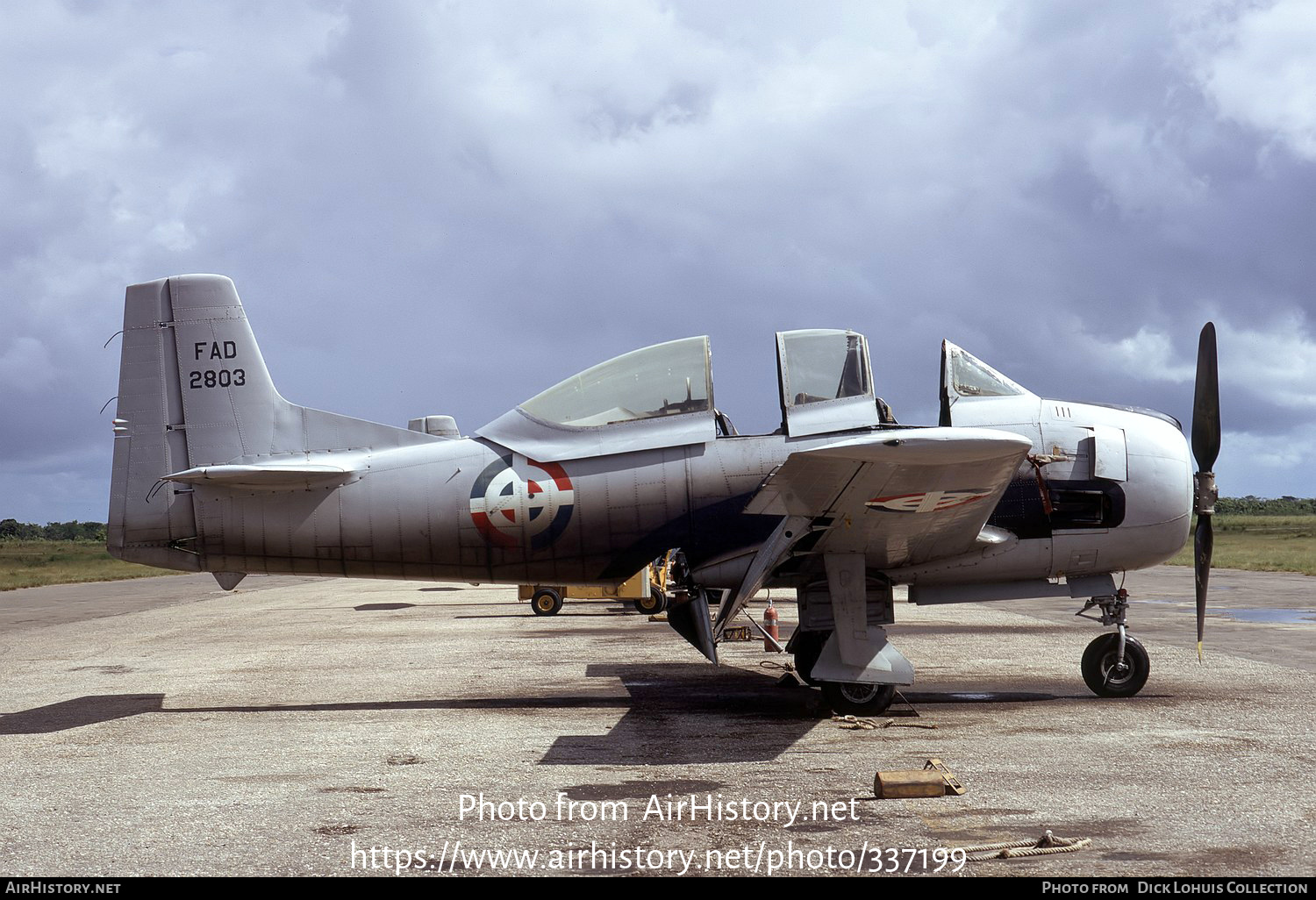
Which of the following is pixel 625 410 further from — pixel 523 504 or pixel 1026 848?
pixel 1026 848

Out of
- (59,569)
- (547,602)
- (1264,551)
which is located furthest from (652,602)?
(59,569)

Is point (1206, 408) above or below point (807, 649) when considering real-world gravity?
above

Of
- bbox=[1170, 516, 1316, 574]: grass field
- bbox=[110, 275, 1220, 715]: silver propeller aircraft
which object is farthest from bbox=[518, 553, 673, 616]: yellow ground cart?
bbox=[1170, 516, 1316, 574]: grass field

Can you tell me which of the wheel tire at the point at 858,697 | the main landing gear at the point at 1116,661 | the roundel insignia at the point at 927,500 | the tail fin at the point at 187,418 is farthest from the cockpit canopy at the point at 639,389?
the main landing gear at the point at 1116,661

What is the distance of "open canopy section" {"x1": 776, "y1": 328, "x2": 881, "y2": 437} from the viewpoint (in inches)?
401

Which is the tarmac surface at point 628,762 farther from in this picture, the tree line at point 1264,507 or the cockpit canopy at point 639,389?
the tree line at point 1264,507

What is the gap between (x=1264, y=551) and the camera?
5719cm

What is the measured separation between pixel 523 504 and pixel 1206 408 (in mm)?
7032

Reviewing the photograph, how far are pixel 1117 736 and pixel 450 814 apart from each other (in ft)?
18.3

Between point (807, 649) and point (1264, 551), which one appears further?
point (1264, 551)

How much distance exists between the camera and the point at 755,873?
522 centimetres
